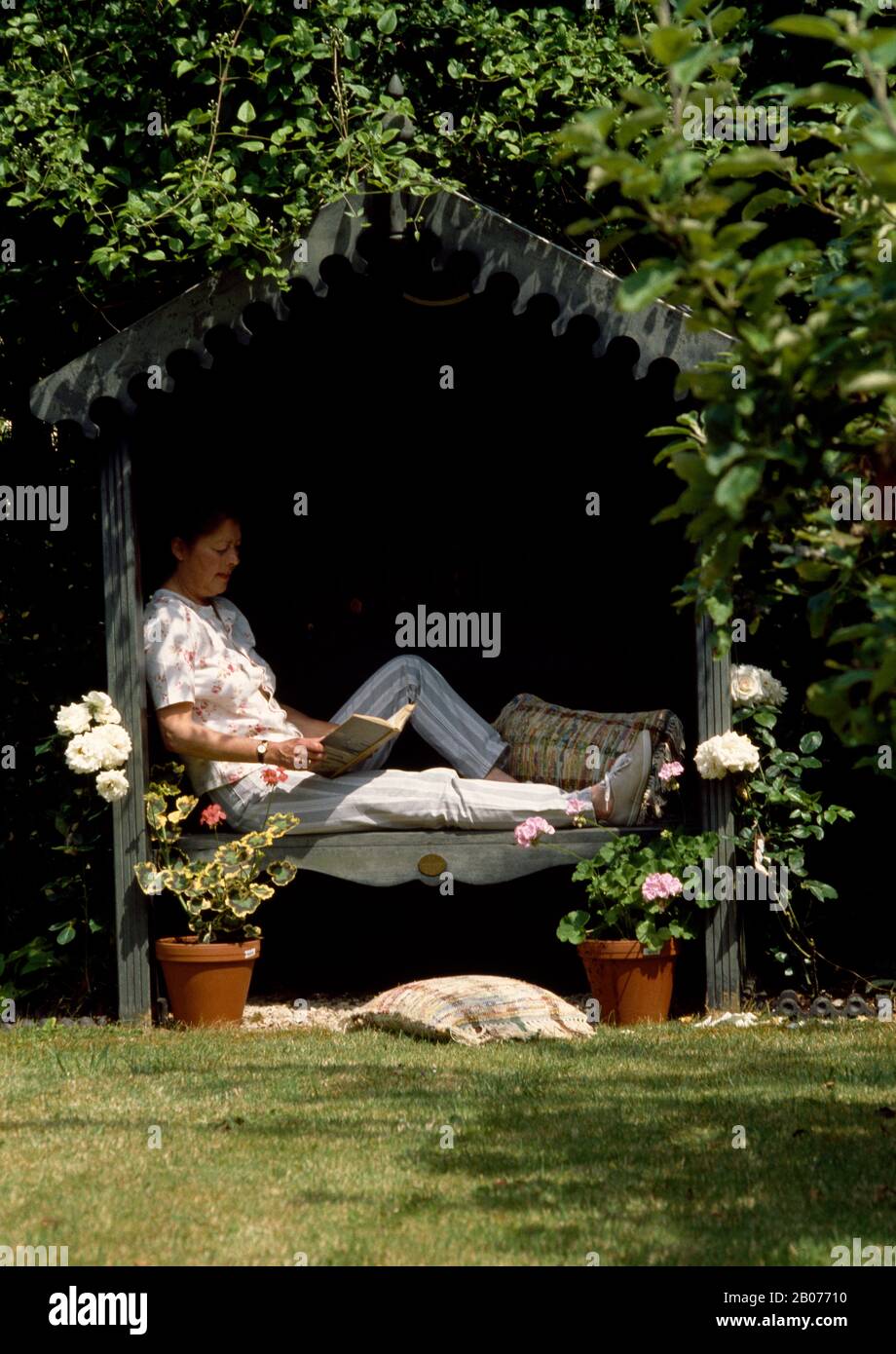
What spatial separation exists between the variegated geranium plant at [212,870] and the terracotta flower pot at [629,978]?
3.97ft

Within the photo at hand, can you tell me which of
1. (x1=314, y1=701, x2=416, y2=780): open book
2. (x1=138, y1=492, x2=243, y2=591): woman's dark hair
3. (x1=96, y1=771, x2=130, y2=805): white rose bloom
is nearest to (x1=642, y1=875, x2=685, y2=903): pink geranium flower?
(x1=314, y1=701, x2=416, y2=780): open book

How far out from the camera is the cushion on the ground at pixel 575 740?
6594 millimetres

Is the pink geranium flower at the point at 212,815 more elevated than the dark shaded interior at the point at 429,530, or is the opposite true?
the dark shaded interior at the point at 429,530

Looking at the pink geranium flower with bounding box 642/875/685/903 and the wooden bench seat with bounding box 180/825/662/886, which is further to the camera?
the wooden bench seat with bounding box 180/825/662/886

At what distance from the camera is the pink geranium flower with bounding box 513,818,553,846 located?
6.27 metres

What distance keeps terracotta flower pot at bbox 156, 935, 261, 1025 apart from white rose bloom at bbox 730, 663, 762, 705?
6.72 feet

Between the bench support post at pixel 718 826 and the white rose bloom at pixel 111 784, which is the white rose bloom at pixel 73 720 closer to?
the white rose bloom at pixel 111 784

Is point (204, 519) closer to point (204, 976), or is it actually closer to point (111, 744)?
point (111, 744)

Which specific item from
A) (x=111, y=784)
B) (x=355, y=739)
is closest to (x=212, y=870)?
(x=111, y=784)

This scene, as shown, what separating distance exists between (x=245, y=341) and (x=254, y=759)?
1.59 m

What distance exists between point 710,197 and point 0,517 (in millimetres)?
4979

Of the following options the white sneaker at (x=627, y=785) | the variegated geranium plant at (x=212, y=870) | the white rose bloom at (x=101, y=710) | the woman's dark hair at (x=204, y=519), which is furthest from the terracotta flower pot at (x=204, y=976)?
the woman's dark hair at (x=204, y=519)

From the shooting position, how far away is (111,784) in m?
6.07

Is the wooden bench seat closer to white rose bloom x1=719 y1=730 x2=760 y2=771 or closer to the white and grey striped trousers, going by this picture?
the white and grey striped trousers
